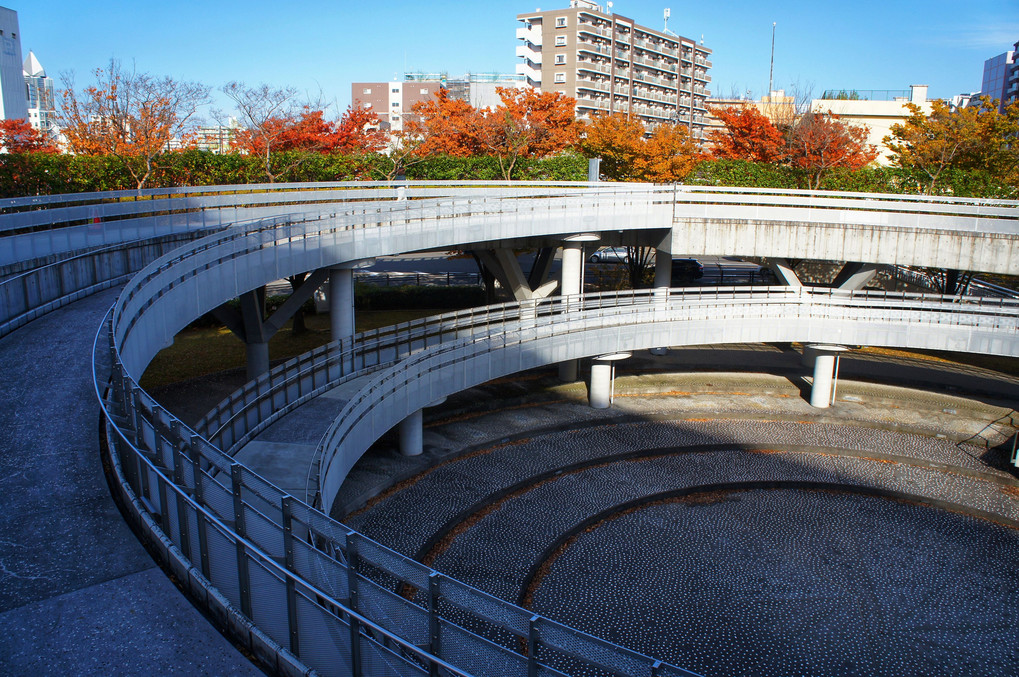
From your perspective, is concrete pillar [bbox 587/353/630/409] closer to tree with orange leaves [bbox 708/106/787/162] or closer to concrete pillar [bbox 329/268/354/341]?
concrete pillar [bbox 329/268/354/341]

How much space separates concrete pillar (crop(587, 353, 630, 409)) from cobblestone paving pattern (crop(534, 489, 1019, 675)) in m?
7.08

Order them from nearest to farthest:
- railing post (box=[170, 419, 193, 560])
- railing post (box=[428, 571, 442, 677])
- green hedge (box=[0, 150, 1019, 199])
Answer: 1. railing post (box=[428, 571, 442, 677])
2. railing post (box=[170, 419, 193, 560])
3. green hedge (box=[0, 150, 1019, 199])

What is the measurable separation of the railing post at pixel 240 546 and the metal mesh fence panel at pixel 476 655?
206cm

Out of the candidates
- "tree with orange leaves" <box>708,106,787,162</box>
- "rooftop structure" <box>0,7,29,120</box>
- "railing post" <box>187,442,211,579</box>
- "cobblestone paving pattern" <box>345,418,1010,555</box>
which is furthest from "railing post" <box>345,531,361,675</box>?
"rooftop structure" <box>0,7,29,120</box>

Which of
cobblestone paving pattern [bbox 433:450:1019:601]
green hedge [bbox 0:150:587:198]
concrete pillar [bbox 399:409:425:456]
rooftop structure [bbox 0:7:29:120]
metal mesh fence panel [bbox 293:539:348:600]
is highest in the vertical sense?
rooftop structure [bbox 0:7:29:120]

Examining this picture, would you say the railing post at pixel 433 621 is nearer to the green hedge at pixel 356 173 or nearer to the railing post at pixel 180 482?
the railing post at pixel 180 482

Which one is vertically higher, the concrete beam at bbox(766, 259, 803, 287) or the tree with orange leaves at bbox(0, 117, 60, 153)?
the tree with orange leaves at bbox(0, 117, 60, 153)

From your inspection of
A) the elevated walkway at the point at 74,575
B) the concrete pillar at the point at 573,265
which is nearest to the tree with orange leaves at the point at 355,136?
the concrete pillar at the point at 573,265

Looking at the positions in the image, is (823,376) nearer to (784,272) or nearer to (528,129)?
(784,272)

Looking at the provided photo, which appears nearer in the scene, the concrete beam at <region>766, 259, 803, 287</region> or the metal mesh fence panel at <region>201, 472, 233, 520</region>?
the metal mesh fence panel at <region>201, 472, 233, 520</region>

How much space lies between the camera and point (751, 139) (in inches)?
1769

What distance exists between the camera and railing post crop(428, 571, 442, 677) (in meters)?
5.94

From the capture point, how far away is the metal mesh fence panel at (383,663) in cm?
617

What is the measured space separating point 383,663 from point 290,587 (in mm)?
1083
